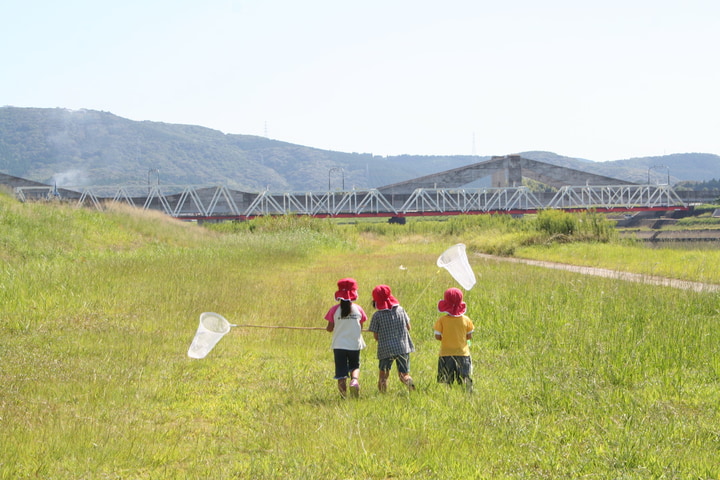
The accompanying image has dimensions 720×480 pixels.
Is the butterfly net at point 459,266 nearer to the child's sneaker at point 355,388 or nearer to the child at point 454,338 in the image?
the child at point 454,338

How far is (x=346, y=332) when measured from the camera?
663 centimetres

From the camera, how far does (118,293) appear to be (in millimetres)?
12797

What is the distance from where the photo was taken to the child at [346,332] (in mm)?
6551

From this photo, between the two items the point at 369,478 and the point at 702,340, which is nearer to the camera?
the point at 369,478

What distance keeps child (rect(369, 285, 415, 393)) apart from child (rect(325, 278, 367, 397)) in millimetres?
174

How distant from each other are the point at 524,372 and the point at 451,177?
80290 mm

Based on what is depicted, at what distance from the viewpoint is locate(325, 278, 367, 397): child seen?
6.55 metres

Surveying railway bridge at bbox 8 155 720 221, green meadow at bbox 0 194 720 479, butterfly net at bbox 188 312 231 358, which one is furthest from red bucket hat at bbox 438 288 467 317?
railway bridge at bbox 8 155 720 221

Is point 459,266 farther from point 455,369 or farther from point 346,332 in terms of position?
point 346,332

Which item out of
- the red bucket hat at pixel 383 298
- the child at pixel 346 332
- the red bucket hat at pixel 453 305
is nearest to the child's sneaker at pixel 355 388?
the child at pixel 346 332

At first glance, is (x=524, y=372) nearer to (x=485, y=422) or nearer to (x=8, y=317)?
(x=485, y=422)

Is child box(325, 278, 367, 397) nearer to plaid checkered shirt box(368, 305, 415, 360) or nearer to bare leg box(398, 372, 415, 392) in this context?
plaid checkered shirt box(368, 305, 415, 360)

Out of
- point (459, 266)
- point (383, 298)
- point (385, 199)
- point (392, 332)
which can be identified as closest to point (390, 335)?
point (392, 332)

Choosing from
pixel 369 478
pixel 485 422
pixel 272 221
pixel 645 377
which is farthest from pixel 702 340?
pixel 272 221
